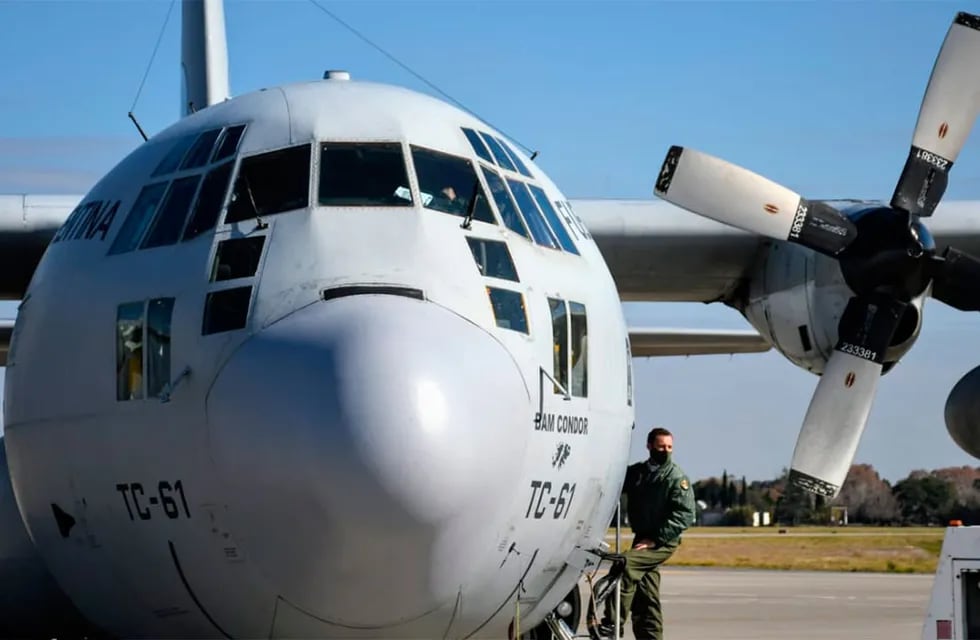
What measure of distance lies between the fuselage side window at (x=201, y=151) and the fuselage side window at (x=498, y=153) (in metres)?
1.58

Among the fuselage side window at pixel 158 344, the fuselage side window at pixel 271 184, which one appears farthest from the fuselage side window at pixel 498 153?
the fuselage side window at pixel 158 344

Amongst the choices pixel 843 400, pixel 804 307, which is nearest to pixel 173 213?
pixel 843 400

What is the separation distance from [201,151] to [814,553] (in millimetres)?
43650

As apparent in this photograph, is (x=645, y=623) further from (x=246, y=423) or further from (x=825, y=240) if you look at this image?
(x=246, y=423)

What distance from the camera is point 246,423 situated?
22.6 ft

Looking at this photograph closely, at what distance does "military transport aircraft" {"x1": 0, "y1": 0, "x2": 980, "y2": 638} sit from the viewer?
6766 millimetres

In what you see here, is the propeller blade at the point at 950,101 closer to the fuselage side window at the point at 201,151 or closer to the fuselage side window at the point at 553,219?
the fuselage side window at the point at 553,219

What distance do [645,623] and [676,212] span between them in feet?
15.1

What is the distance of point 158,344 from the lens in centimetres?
780

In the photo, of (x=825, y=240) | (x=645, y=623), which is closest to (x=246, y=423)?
(x=645, y=623)

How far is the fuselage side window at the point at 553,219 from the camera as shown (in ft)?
29.9

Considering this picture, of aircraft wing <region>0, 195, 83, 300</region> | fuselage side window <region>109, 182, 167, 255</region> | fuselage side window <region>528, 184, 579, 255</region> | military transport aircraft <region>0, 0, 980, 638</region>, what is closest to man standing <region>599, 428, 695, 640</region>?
military transport aircraft <region>0, 0, 980, 638</region>

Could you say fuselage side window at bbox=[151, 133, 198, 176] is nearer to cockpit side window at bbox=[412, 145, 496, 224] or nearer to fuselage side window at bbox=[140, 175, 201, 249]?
fuselage side window at bbox=[140, 175, 201, 249]

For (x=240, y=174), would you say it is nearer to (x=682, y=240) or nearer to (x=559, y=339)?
(x=559, y=339)
